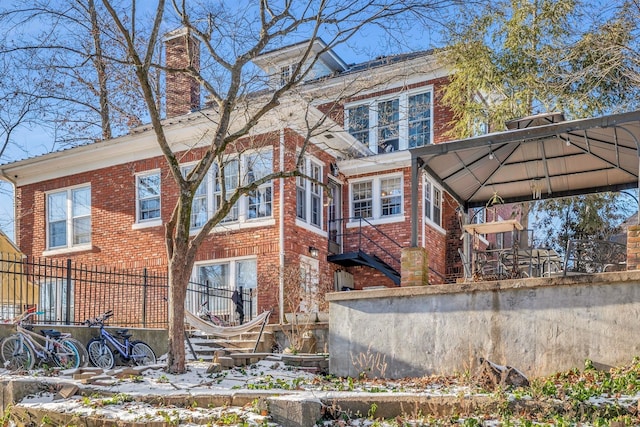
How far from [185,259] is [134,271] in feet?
24.9

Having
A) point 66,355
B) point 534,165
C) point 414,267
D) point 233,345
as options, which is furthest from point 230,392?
point 534,165

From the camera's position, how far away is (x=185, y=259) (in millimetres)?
9008

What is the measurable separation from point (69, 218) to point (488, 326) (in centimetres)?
1325

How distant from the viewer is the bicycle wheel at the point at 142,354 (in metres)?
10.3

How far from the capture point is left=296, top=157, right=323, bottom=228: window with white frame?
1499cm

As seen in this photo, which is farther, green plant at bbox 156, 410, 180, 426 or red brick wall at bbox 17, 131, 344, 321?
red brick wall at bbox 17, 131, 344, 321

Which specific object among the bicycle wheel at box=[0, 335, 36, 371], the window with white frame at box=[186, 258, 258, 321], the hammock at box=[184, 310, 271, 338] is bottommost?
the bicycle wheel at box=[0, 335, 36, 371]

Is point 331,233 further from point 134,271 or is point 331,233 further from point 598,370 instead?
point 598,370

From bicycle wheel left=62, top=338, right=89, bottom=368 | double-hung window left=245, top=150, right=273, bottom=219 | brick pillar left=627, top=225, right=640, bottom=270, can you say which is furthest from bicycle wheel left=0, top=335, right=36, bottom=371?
brick pillar left=627, top=225, right=640, bottom=270

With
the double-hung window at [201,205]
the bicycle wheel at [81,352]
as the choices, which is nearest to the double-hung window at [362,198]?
the double-hung window at [201,205]

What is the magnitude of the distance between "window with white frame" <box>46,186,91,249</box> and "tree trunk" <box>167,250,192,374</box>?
9.03 m

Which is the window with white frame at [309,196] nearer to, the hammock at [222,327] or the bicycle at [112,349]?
the hammock at [222,327]

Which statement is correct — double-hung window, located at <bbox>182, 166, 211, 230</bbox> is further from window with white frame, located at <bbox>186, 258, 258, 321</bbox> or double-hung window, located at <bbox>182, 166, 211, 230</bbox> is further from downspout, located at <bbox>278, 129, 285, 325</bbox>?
downspout, located at <bbox>278, 129, 285, 325</bbox>

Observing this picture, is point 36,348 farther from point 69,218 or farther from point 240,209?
point 69,218
